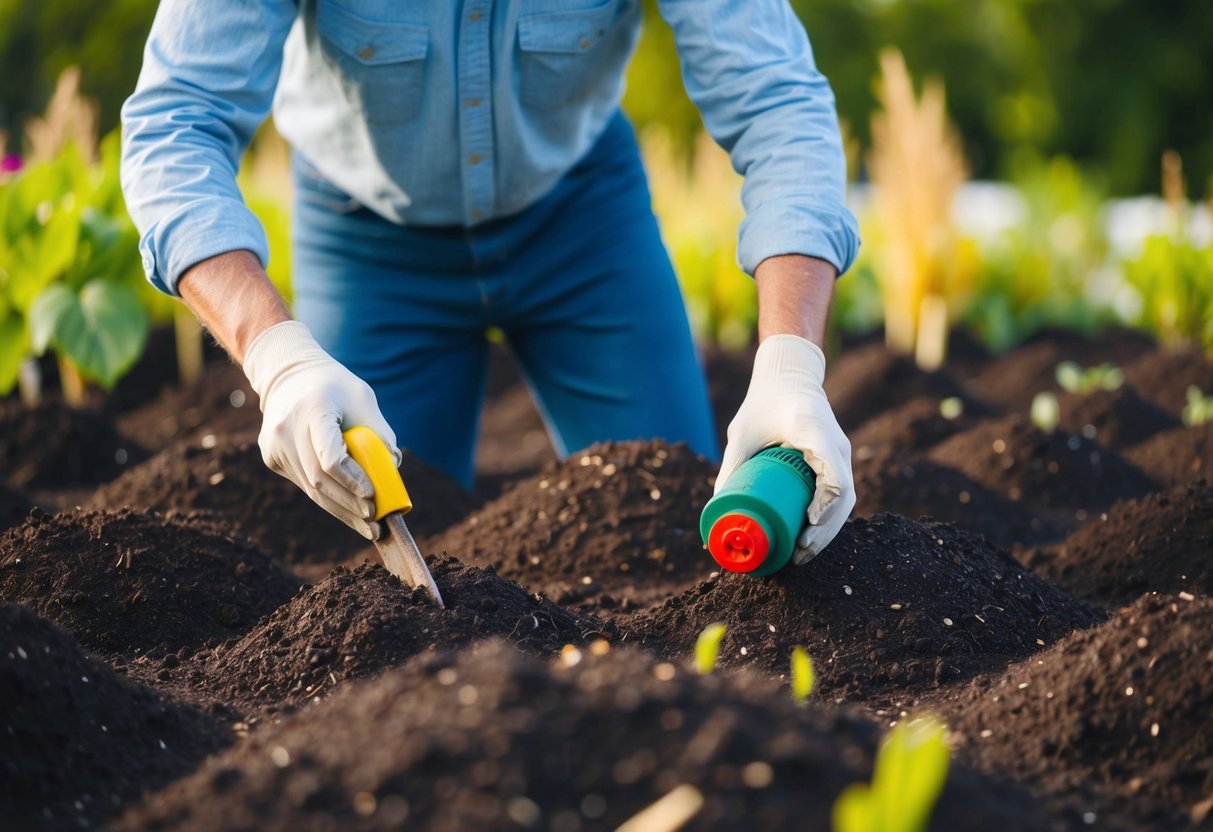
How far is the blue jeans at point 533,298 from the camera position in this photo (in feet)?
9.41

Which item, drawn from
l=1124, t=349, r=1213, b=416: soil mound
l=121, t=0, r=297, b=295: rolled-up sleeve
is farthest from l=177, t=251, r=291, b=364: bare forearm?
l=1124, t=349, r=1213, b=416: soil mound

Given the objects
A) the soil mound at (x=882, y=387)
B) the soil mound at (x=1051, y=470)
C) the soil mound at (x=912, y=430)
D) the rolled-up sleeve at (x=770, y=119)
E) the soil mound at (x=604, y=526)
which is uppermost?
the rolled-up sleeve at (x=770, y=119)

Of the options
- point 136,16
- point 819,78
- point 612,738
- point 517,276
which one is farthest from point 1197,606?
point 136,16

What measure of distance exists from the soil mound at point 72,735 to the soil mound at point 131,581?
1.63 feet

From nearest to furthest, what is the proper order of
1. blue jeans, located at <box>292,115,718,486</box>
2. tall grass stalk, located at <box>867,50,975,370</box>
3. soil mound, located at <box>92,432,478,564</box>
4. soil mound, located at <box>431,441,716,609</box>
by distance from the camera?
soil mound, located at <box>431,441,716,609</box> → blue jeans, located at <box>292,115,718,486</box> → soil mound, located at <box>92,432,478,564</box> → tall grass stalk, located at <box>867,50,975,370</box>

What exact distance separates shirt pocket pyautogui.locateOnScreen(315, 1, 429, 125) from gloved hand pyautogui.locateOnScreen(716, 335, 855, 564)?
34.7 inches

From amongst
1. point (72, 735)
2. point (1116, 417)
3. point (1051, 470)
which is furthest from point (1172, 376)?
point (72, 735)

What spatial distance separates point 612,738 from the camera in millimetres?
1208

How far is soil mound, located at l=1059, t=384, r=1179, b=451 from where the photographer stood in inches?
157

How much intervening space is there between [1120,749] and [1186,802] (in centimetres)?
10

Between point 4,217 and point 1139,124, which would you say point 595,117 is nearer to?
point 4,217

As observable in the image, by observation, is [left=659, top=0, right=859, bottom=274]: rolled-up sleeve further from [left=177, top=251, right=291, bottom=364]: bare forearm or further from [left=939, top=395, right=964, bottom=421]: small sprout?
[left=939, top=395, right=964, bottom=421]: small sprout

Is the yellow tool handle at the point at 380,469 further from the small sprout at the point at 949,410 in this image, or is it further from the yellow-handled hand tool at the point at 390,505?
the small sprout at the point at 949,410

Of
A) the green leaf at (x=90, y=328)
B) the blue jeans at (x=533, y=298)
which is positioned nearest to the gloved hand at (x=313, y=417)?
the blue jeans at (x=533, y=298)
